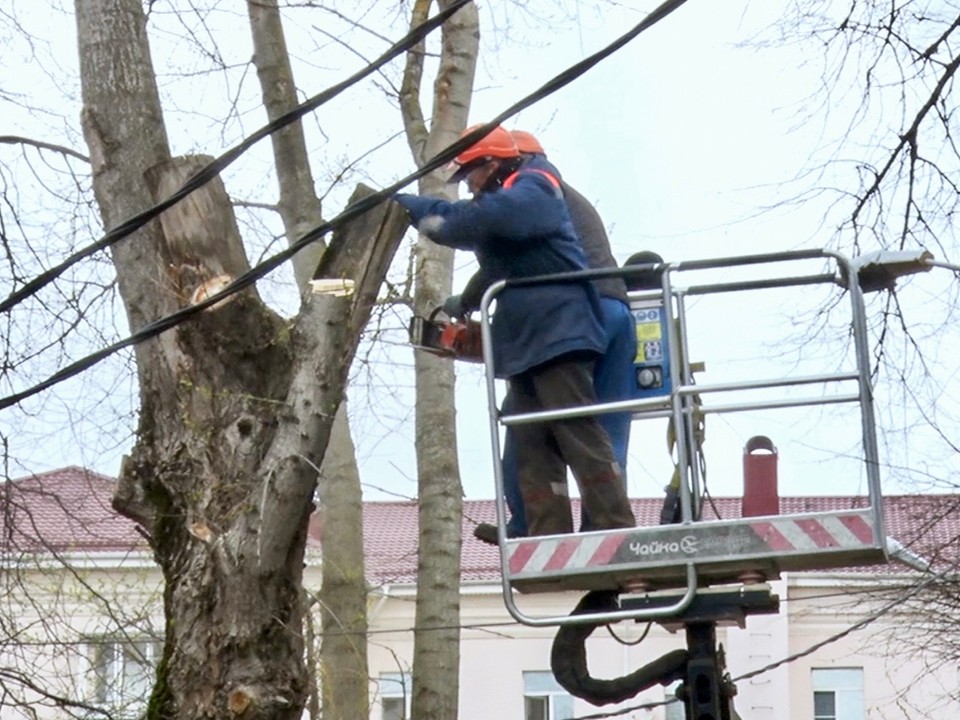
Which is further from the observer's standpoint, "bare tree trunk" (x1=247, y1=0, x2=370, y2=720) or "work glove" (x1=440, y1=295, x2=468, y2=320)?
"bare tree trunk" (x1=247, y1=0, x2=370, y2=720)

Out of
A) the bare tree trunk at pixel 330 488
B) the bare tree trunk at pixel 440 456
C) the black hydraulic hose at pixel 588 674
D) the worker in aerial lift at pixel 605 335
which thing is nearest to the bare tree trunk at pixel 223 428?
the worker in aerial lift at pixel 605 335

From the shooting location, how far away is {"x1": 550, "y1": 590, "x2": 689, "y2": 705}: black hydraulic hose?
6.62 metres

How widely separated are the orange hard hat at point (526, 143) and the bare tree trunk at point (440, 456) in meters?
5.10

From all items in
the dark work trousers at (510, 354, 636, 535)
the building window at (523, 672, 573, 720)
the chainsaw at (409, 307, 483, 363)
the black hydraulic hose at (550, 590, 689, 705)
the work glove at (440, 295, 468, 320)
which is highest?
the building window at (523, 672, 573, 720)

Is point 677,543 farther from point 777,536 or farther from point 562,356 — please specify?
point 562,356

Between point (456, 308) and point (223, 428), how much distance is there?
1140mm

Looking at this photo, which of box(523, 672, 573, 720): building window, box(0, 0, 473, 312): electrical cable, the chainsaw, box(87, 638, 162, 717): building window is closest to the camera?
→ box(0, 0, 473, 312): electrical cable

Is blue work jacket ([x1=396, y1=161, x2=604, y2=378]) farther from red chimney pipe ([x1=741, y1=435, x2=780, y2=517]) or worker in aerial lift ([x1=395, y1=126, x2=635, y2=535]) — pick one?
red chimney pipe ([x1=741, y1=435, x2=780, y2=517])

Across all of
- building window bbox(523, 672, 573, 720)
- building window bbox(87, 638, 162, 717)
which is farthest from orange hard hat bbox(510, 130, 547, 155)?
building window bbox(523, 672, 573, 720)

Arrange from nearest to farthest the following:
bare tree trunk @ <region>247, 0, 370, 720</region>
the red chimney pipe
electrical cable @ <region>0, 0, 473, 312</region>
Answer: electrical cable @ <region>0, 0, 473, 312</region> < the red chimney pipe < bare tree trunk @ <region>247, 0, 370, 720</region>

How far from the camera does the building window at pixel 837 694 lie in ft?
91.0

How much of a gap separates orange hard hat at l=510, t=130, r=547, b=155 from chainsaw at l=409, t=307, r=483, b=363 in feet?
2.27

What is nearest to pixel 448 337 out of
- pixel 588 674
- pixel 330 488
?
pixel 588 674

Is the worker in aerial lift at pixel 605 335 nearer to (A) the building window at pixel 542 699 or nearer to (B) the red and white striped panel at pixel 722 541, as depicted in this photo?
(B) the red and white striped panel at pixel 722 541
